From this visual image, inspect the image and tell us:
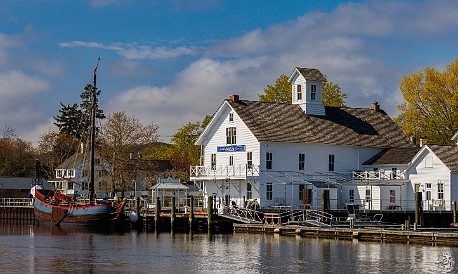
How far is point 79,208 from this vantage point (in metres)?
75.2

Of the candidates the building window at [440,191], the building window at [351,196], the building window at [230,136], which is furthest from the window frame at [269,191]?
the building window at [440,191]

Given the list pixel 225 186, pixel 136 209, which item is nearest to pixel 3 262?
pixel 136 209

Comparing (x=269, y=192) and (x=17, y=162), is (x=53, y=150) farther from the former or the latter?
(x=269, y=192)

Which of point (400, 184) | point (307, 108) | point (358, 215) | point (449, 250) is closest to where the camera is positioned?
point (449, 250)

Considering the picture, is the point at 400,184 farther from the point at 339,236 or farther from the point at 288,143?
the point at 339,236

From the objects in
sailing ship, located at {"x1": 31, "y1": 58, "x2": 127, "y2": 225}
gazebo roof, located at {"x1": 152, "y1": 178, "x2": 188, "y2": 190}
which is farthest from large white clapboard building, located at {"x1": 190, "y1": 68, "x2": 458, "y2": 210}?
sailing ship, located at {"x1": 31, "y1": 58, "x2": 127, "y2": 225}

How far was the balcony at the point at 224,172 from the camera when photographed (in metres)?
73.9

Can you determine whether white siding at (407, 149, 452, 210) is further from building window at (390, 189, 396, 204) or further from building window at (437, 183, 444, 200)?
building window at (390, 189, 396, 204)

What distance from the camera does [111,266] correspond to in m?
43.5

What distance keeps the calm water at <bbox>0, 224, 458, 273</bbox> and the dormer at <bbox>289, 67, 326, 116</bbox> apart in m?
22.2

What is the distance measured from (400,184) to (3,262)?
3986cm

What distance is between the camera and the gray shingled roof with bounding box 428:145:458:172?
71.2 m

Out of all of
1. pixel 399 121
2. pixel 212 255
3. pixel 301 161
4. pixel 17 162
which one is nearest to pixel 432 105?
pixel 399 121

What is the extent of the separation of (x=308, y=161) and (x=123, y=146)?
2506 cm
